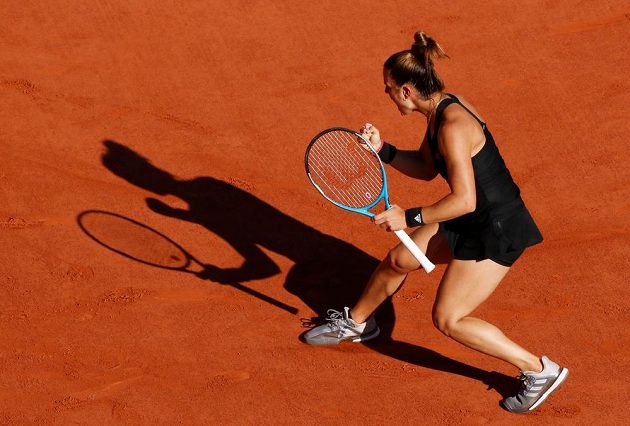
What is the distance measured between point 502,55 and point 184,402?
4185 mm

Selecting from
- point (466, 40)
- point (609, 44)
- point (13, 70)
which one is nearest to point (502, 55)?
point (466, 40)

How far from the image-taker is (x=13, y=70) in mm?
7820

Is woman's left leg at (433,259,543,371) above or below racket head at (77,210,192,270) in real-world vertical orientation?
above

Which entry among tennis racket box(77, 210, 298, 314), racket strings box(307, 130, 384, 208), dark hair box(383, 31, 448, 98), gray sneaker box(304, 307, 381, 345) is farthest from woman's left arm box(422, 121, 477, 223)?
tennis racket box(77, 210, 298, 314)

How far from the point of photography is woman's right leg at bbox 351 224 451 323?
5.49 m

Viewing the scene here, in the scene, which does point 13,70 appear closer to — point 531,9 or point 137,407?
point 137,407

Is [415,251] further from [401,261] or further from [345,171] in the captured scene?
[345,171]

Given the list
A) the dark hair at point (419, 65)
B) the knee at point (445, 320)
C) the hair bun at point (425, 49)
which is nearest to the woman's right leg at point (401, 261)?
the knee at point (445, 320)

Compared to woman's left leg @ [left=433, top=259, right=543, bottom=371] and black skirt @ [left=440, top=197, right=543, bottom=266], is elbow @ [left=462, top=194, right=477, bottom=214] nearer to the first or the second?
black skirt @ [left=440, top=197, right=543, bottom=266]

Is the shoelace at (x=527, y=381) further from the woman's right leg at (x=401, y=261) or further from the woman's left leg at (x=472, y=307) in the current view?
the woman's right leg at (x=401, y=261)

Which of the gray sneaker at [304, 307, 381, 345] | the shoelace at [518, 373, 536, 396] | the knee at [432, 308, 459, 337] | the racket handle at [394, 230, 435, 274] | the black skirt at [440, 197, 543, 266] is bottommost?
the gray sneaker at [304, 307, 381, 345]

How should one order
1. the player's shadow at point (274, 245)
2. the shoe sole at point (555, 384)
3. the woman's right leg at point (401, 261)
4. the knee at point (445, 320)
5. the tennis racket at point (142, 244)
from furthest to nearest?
the tennis racket at point (142, 244) → the player's shadow at point (274, 245) → the shoe sole at point (555, 384) → the woman's right leg at point (401, 261) → the knee at point (445, 320)

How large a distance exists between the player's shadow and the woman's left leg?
0.50 metres

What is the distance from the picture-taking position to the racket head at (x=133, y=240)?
6.51 m
